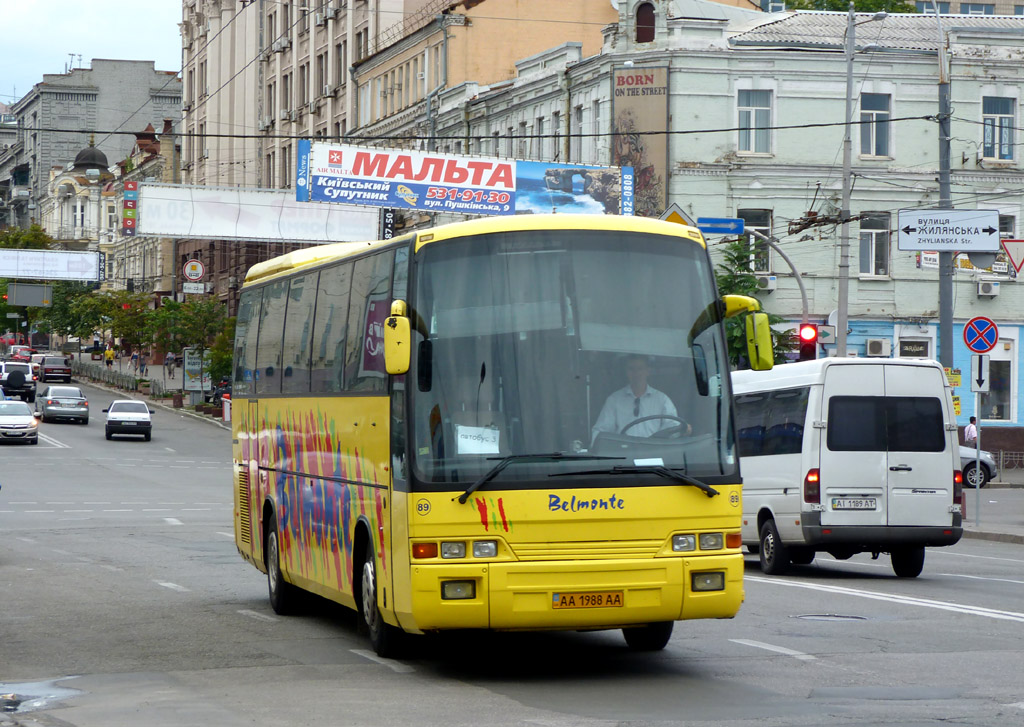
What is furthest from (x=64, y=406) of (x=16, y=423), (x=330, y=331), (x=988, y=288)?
(x=330, y=331)

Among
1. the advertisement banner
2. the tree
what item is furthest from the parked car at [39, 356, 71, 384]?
the tree

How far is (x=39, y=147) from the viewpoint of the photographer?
15738 centimetres

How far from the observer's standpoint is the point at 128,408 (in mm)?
59188

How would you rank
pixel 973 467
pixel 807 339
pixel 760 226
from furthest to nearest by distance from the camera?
pixel 760 226 < pixel 973 467 < pixel 807 339

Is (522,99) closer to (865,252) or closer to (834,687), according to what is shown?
(865,252)

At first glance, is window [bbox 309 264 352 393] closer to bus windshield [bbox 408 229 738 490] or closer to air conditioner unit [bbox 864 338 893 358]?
bus windshield [bbox 408 229 738 490]

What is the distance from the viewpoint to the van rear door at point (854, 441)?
61.8 ft

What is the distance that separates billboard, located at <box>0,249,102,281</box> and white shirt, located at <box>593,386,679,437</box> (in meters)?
64.9

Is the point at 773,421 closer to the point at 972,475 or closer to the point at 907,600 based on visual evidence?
the point at 907,600

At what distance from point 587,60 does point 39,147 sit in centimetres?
11644

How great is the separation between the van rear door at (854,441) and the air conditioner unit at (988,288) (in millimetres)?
32613

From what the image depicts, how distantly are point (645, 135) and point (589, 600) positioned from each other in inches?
1560

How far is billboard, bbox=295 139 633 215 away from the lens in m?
45.5

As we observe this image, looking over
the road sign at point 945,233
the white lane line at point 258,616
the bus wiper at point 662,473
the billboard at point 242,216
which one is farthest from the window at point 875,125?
the bus wiper at point 662,473
